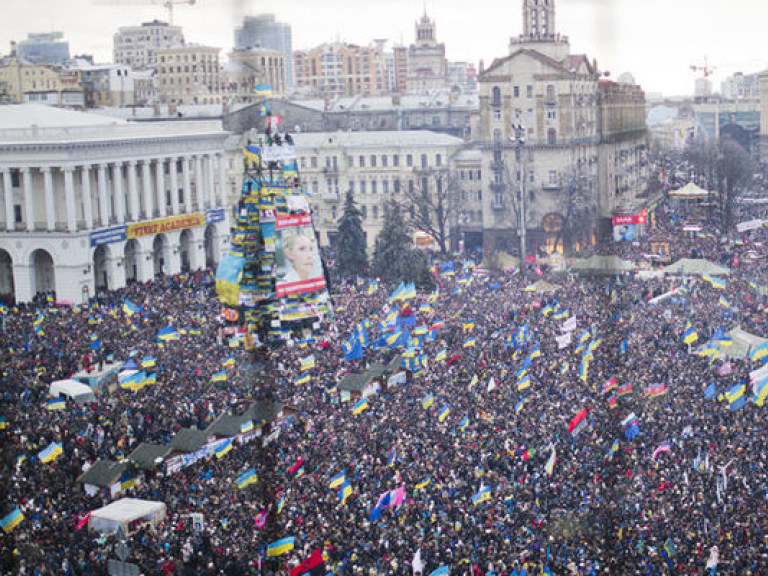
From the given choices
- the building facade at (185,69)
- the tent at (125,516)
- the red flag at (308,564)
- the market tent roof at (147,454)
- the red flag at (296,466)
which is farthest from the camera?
the building facade at (185,69)

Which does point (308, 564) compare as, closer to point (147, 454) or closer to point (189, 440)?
point (147, 454)

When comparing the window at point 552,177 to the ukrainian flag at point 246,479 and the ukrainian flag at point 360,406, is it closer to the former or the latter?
the ukrainian flag at point 360,406

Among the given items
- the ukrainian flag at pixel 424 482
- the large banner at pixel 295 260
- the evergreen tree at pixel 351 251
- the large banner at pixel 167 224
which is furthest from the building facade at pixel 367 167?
the ukrainian flag at pixel 424 482

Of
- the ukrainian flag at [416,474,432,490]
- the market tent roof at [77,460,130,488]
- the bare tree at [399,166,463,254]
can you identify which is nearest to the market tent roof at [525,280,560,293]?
the bare tree at [399,166,463,254]

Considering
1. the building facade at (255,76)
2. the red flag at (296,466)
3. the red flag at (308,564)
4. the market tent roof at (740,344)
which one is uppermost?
the building facade at (255,76)

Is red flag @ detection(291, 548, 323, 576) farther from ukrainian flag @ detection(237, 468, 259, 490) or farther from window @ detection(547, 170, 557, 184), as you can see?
window @ detection(547, 170, 557, 184)

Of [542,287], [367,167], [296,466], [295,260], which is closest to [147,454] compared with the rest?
[296,466]
